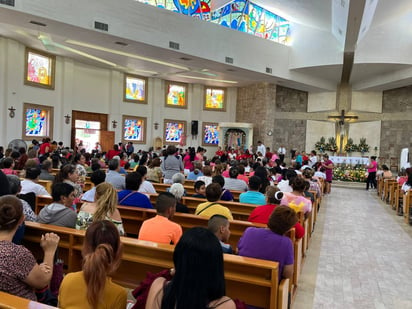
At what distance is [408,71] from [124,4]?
12.1 metres

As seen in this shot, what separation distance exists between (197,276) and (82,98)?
14954 mm

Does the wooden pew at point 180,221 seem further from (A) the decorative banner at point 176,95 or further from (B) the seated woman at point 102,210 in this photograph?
(A) the decorative banner at point 176,95

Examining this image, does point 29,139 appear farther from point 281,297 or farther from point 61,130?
point 281,297

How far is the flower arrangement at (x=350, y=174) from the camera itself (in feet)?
47.3

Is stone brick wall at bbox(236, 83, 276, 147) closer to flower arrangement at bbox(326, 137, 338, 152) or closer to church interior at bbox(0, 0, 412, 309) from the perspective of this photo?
church interior at bbox(0, 0, 412, 309)

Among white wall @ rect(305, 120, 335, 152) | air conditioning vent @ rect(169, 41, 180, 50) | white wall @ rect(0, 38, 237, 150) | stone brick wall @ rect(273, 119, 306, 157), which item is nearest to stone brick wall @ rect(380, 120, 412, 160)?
white wall @ rect(305, 120, 335, 152)

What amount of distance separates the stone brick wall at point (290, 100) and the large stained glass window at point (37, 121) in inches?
445

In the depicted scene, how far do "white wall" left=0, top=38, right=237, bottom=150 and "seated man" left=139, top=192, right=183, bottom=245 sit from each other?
10754mm

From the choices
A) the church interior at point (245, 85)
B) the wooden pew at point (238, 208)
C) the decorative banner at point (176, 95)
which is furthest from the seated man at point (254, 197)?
the decorative banner at point (176, 95)

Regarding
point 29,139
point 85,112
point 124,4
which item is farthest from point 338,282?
point 85,112

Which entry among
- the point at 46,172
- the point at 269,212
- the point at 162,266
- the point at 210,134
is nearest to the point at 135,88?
the point at 210,134

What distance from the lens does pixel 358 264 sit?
464 cm

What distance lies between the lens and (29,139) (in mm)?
12844

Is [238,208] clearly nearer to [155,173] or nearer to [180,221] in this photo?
[180,221]
